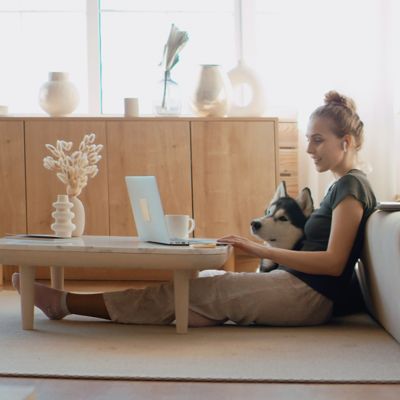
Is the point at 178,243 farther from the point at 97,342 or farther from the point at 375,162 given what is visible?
the point at 375,162

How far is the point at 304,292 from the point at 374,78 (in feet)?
7.00

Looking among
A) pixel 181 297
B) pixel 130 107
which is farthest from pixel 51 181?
pixel 181 297

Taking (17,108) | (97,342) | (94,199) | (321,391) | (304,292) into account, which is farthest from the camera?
(17,108)

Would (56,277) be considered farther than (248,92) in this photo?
No

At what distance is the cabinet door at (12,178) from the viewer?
436 centimetres

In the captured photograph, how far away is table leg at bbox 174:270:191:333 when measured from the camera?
8.73 feet

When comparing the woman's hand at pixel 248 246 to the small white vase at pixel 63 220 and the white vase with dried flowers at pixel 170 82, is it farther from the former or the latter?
the white vase with dried flowers at pixel 170 82

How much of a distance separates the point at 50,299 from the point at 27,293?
0.16 meters

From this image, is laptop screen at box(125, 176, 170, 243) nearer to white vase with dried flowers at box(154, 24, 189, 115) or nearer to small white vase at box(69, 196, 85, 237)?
small white vase at box(69, 196, 85, 237)

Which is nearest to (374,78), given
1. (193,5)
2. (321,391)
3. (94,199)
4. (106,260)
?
(193,5)

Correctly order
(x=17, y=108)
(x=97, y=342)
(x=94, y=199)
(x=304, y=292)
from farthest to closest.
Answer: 1. (x=17, y=108)
2. (x=94, y=199)
3. (x=304, y=292)
4. (x=97, y=342)

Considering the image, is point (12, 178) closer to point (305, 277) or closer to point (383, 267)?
point (305, 277)

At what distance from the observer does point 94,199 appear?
436 cm

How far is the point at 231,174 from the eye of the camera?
4363 mm
